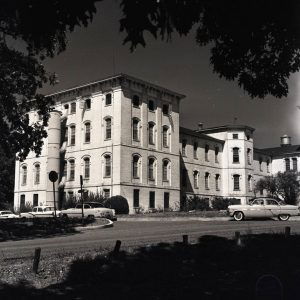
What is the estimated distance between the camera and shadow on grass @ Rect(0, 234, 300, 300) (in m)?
8.95

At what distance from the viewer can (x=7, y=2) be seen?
6094 mm

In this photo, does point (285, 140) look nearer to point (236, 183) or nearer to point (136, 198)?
point (236, 183)

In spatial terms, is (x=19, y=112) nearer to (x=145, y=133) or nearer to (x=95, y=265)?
(x=95, y=265)

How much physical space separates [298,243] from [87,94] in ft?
142

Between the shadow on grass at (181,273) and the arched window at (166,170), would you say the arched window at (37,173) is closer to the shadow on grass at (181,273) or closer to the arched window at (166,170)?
the arched window at (166,170)

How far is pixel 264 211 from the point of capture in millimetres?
32812

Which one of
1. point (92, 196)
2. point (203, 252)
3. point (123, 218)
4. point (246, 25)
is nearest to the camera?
point (246, 25)

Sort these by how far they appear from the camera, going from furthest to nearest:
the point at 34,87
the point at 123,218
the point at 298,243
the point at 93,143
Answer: the point at 93,143
the point at 123,218
the point at 34,87
the point at 298,243

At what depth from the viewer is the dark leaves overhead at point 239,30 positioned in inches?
229

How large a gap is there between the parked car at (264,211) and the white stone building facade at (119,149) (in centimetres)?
2008

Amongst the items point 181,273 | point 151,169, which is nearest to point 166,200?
point 151,169

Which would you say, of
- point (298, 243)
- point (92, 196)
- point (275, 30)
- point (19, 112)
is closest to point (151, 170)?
point (92, 196)

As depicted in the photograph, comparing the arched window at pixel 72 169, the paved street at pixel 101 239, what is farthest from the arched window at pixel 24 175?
the paved street at pixel 101 239

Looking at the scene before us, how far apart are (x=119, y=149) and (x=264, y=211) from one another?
2187cm
